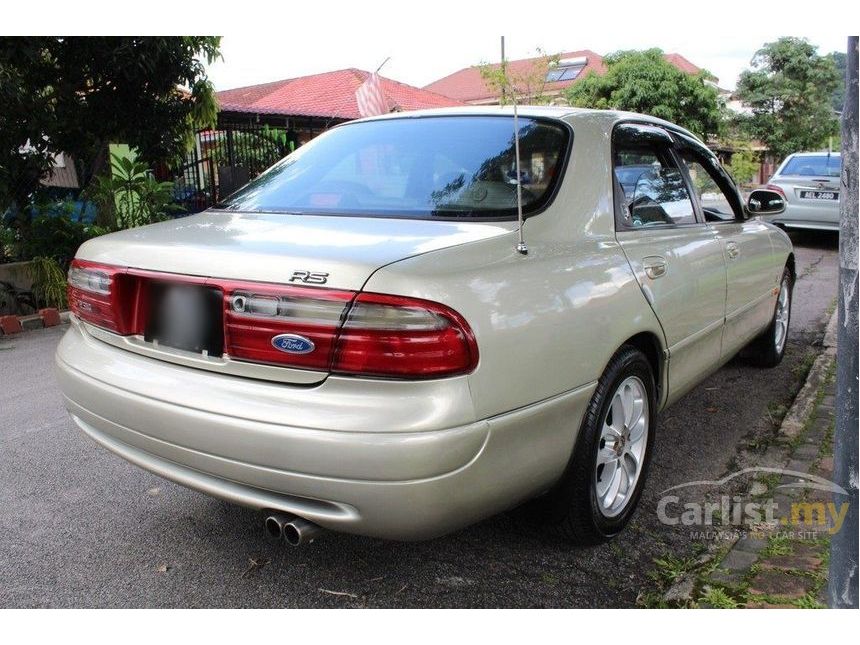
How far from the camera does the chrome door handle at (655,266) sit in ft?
9.62

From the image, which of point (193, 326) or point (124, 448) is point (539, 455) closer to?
point (193, 326)

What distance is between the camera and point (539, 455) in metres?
2.33

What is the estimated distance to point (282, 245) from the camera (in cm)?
230

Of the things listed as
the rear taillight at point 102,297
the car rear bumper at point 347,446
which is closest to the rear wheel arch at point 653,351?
the car rear bumper at point 347,446

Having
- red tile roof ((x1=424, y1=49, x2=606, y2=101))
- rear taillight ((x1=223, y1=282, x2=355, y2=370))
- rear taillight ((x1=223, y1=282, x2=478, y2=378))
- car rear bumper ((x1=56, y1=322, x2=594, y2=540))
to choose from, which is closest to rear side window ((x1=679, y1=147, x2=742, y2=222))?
car rear bumper ((x1=56, y1=322, x2=594, y2=540))

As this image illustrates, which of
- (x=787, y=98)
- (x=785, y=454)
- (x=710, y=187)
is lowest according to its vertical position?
(x=785, y=454)

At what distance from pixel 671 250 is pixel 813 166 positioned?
10.8 m

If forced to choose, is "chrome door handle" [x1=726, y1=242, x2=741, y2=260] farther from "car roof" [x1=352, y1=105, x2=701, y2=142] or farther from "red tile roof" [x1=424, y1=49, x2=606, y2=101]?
"red tile roof" [x1=424, y1=49, x2=606, y2=101]

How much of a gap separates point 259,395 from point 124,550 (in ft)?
3.82

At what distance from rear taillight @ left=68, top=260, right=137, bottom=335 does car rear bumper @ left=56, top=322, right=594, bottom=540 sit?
21 centimetres

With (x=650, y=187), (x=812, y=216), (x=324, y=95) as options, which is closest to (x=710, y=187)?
(x=650, y=187)

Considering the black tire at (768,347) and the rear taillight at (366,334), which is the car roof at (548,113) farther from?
the black tire at (768,347)

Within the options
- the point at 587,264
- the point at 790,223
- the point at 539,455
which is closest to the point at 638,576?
the point at 539,455

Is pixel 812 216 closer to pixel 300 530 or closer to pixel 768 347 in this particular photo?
pixel 768 347
